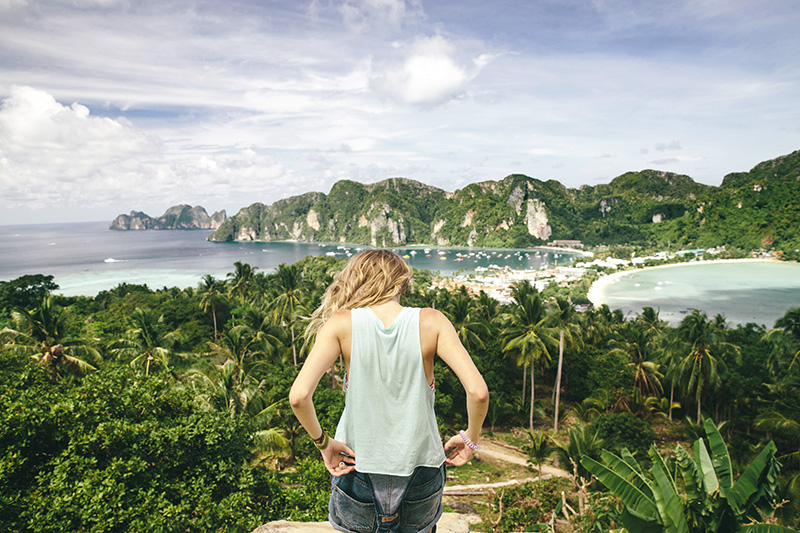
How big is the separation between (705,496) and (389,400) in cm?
325

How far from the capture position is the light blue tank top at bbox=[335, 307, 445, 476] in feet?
5.69

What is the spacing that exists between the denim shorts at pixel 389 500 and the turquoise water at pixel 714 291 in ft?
190

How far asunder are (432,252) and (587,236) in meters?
58.4

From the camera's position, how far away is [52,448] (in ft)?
21.5

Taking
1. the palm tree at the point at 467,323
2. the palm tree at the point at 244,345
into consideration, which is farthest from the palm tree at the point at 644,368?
the palm tree at the point at 244,345

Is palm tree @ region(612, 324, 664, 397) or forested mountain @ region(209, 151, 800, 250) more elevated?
forested mountain @ region(209, 151, 800, 250)

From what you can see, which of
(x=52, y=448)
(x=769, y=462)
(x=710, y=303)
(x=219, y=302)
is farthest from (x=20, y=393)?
(x=710, y=303)

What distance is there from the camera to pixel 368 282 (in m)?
1.84

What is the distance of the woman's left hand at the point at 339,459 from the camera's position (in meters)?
1.96

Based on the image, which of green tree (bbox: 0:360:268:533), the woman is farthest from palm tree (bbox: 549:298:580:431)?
the woman

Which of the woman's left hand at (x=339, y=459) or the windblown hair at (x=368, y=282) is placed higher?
the windblown hair at (x=368, y=282)

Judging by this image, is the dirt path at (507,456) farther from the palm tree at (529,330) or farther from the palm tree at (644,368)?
the palm tree at (644,368)

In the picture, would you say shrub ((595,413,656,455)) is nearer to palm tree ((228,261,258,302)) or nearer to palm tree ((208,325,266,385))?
palm tree ((208,325,266,385))

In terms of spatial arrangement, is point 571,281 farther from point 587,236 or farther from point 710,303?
point 587,236
